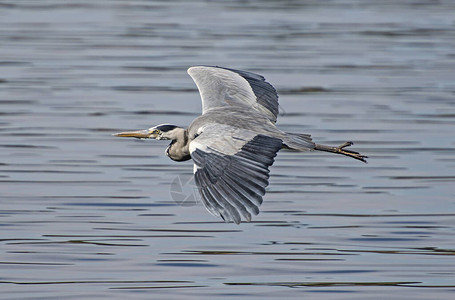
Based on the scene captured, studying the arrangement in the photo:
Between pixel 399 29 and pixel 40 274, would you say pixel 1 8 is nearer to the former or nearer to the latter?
pixel 399 29

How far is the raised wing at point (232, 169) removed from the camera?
7.18 m

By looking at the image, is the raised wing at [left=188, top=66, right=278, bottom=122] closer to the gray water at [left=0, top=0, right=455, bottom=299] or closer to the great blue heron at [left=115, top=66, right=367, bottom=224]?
the great blue heron at [left=115, top=66, right=367, bottom=224]

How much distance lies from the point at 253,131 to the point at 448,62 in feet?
48.9

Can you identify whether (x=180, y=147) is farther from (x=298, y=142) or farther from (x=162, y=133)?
(x=298, y=142)

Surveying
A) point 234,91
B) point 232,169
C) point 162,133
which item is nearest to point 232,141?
point 232,169

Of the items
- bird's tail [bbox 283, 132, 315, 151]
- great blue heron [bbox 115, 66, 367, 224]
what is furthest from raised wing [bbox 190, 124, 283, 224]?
bird's tail [bbox 283, 132, 315, 151]

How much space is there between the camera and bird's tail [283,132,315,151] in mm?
8398

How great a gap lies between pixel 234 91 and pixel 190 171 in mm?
3381

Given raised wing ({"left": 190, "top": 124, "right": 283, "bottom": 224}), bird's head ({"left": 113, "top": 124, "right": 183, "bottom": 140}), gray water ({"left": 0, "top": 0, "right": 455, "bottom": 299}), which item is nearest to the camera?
raised wing ({"left": 190, "top": 124, "right": 283, "bottom": 224})

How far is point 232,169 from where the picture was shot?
7586mm

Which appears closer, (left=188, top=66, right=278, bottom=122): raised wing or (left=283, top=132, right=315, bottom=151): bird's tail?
(left=283, top=132, right=315, bottom=151): bird's tail

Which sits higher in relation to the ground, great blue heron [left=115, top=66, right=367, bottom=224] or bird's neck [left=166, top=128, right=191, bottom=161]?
great blue heron [left=115, top=66, right=367, bottom=224]

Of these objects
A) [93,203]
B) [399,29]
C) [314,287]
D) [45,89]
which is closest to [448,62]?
[399,29]

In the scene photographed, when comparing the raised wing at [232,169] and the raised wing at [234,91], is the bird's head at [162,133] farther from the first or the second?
the raised wing at [232,169]
